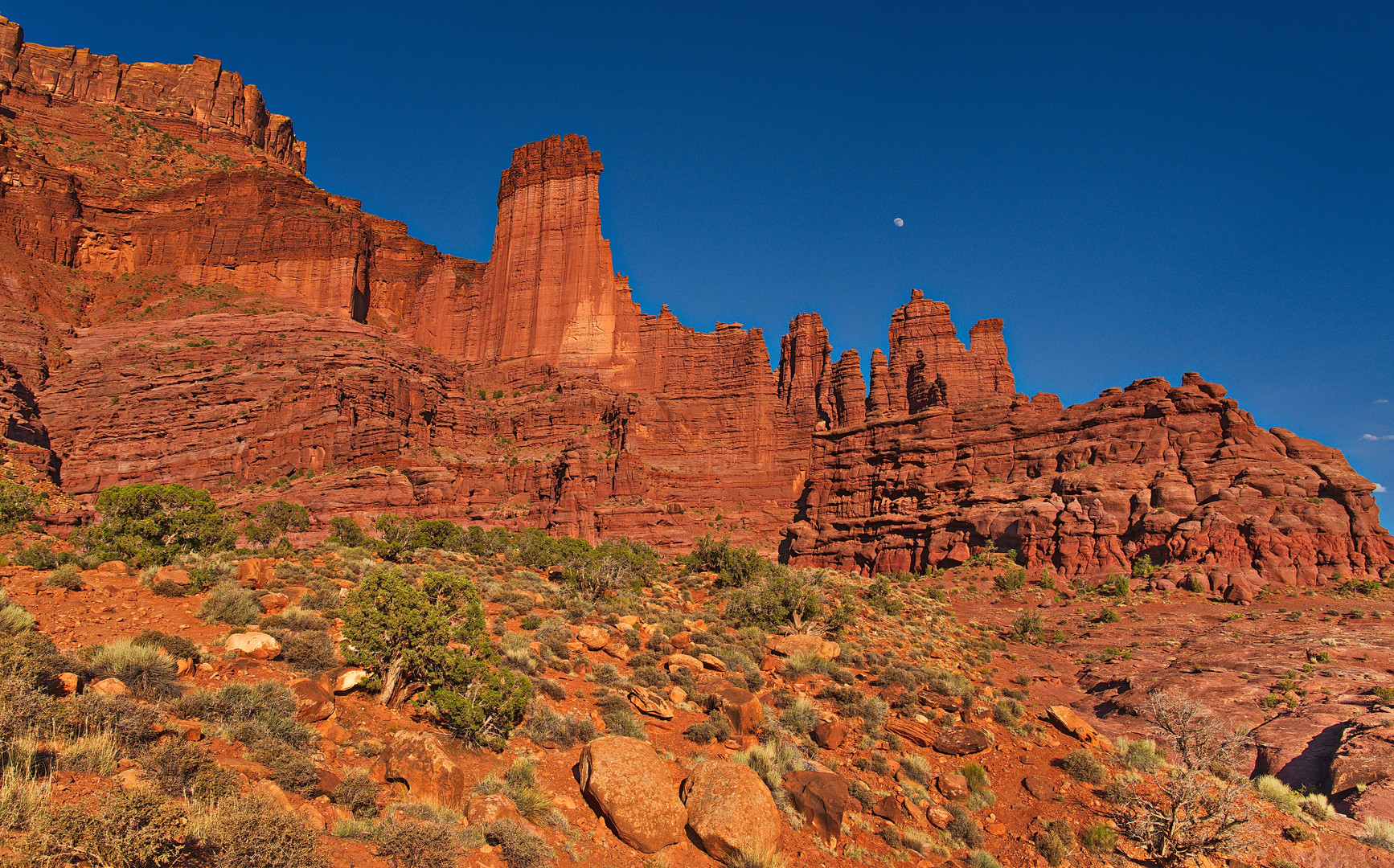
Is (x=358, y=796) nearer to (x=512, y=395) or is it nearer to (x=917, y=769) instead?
(x=917, y=769)

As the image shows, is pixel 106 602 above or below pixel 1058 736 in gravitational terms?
above

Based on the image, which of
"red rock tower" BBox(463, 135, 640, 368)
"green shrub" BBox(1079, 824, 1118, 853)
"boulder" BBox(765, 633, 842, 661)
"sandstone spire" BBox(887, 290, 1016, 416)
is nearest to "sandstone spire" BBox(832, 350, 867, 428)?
"sandstone spire" BBox(887, 290, 1016, 416)

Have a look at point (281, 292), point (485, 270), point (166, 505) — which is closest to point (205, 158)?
point (281, 292)

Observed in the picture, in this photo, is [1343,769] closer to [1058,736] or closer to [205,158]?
[1058,736]

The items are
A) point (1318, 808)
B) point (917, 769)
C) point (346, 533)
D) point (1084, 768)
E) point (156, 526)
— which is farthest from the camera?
point (346, 533)

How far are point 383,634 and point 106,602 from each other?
5383mm

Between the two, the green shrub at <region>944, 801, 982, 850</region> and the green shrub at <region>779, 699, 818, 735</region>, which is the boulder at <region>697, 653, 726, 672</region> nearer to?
the green shrub at <region>779, 699, 818, 735</region>

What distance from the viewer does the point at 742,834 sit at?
980cm

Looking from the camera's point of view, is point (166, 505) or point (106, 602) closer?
point (106, 602)

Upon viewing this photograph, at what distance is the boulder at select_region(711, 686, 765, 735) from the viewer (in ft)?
45.2

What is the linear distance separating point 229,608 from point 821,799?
1107cm

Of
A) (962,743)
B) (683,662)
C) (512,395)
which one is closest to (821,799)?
(962,743)

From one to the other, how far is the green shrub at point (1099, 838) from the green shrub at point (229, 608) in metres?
15.1

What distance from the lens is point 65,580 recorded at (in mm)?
12312
